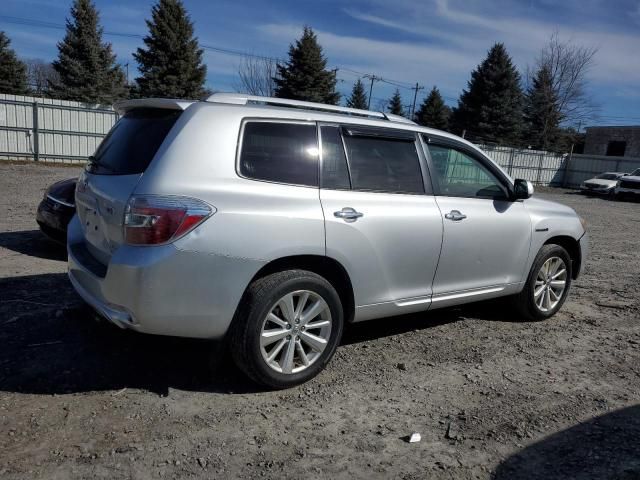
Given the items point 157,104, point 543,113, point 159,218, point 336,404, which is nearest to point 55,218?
point 157,104

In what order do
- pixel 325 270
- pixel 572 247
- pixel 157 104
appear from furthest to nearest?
1. pixel 572 247
2. pixel 325 270
3. pixel 157 104

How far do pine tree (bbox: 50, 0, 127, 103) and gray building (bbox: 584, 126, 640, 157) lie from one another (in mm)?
38876

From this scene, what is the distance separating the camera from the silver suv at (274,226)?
3074 mm

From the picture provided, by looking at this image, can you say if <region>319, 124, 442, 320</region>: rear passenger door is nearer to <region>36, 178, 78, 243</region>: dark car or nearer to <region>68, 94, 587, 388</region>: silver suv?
<region>68, 94, 587, 388</region>: silver suv

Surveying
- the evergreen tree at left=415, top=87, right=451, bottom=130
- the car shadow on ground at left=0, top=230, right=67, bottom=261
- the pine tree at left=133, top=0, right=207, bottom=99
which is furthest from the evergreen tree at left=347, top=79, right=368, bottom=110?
the car shadow on ground at left=0, top=230, right=67, bottom=261

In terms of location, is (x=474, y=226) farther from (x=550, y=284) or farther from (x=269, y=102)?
(x=269, y=102)

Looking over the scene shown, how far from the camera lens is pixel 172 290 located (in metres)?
3.04

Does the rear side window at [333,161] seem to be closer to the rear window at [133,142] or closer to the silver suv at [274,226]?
the silver suv at [274,226]

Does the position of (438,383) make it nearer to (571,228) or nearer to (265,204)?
(265,204)

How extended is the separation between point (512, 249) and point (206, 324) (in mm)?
2874

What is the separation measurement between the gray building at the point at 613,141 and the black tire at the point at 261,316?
47.8 meters

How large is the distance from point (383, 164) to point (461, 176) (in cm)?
88

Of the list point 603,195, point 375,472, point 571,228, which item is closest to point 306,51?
point 603,195

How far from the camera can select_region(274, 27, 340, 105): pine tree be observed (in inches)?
1428
